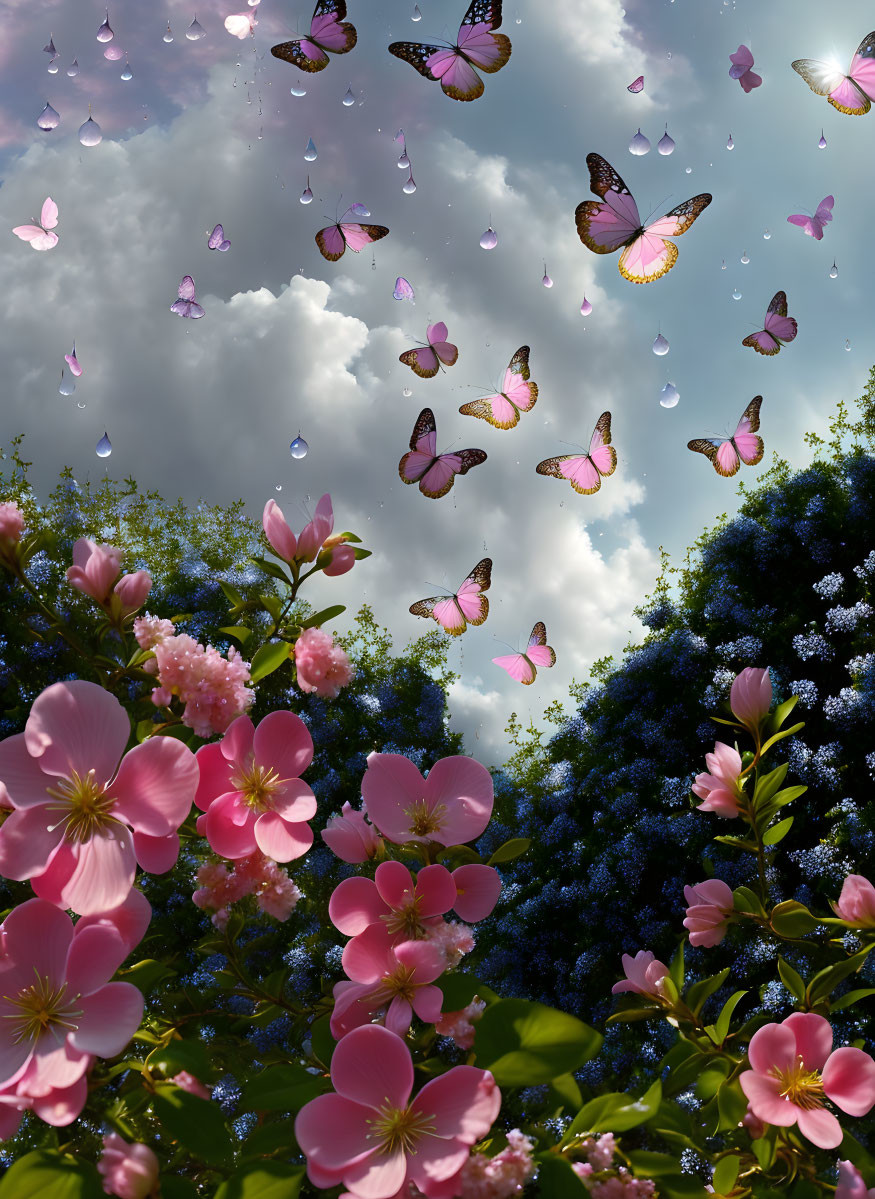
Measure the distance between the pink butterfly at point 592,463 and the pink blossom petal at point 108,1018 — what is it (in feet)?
14.9

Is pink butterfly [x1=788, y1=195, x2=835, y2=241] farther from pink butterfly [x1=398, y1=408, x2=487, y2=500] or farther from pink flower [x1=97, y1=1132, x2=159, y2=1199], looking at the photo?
pink flower [x1=97, y1=1132, x2=159, y2=1199]

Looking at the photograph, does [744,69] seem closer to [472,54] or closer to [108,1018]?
[472,54]

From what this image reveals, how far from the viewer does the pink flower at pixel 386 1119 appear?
600 mm

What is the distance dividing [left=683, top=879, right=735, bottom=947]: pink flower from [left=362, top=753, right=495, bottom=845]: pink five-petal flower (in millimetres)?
480

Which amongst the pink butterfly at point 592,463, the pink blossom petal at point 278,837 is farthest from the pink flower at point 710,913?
the pink butterfly at point 592,463

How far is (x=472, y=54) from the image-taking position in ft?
11.8

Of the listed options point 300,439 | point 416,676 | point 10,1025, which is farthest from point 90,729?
point 416,676

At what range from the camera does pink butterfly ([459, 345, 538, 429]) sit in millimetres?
4887

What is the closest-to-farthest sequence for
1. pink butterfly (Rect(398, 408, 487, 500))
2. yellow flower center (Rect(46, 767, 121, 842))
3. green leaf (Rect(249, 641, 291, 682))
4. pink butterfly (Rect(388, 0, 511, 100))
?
1. yellow flower center (Rect(46, 767, 121, 842))
2. green leaf (Rect(249, 641, 291, 682))
3. pink butterfly (Rect(388, 0, 511, 100))
4. pink butterfly (Rect(398, 408, 487, 500))

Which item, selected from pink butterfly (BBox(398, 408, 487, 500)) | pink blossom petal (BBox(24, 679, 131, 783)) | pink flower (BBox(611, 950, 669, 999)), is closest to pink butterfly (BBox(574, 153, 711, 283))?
pink butterfly (BBox(398, 408, 487, 500))

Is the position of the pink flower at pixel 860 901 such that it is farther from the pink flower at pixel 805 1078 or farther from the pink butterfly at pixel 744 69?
the pink butterfly at pixel 744 69

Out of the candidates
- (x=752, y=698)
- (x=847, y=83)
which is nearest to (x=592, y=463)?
(x=847, y=83)

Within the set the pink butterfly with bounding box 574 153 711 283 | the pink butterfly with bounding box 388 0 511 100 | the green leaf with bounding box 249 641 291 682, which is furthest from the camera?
the pink butterfly with bounding box 388 0 511 100

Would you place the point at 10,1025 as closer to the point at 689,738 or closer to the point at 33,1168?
the point at 33,1168
